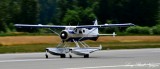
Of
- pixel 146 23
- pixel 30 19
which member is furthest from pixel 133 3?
pixel 30 19

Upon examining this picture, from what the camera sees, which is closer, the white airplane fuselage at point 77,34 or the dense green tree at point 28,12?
the white airplane fuselage at point 77,34

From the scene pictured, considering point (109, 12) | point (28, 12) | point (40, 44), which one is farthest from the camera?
point (109, 12)

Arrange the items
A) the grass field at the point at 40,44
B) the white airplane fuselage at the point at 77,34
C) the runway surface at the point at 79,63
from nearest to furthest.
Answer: the runway surface at the point at 79,63, the white airplane fuselage at the point at 77,34, the grass field at the point at 40,44

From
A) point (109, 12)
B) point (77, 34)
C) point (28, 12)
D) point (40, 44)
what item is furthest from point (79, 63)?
point (109, 12)

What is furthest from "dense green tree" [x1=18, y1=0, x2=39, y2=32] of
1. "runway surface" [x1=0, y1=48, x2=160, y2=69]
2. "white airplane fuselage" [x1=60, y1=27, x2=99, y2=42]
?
"runway surface" [x1=0, y1=48, x2=160, y2=69]

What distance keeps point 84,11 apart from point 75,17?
4.94 metres

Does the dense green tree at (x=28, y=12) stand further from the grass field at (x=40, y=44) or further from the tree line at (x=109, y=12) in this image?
the grass field at (x=40, y=44)

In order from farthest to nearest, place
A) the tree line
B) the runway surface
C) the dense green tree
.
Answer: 1. the tree line
2. the dense green tree
3. the runway surface

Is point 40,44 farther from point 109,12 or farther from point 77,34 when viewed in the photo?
point 109,12

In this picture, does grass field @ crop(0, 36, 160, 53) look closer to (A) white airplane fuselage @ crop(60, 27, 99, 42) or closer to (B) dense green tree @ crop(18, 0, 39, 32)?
(A) white airplane fuselage @ crop(60, 27, 99, 42)

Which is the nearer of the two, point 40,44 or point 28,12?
point 40,44

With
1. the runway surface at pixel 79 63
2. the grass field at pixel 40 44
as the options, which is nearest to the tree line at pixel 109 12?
the grass field at pixel 40 44

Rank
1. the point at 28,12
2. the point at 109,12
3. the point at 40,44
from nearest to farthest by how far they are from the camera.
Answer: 1. the point at 40,44
2. the point at 28,12
3. the point at 109,12

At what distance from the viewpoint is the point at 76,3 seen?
4370 inches
